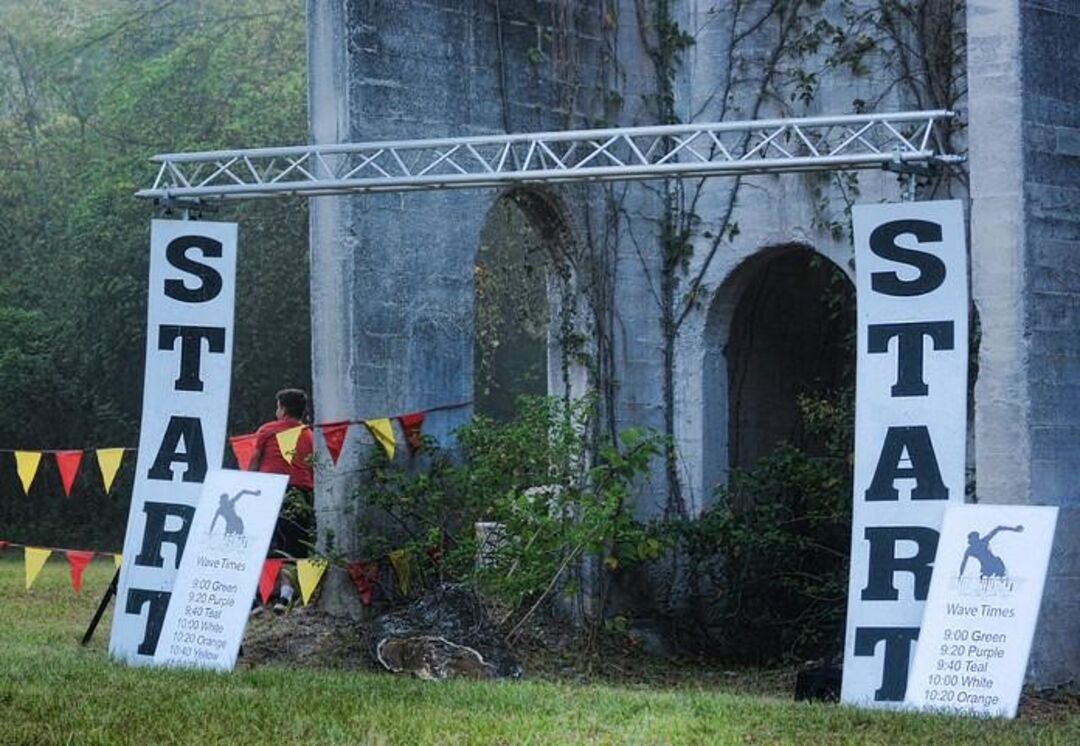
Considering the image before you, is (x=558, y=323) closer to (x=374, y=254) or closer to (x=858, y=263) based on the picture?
(x=374, y=254)

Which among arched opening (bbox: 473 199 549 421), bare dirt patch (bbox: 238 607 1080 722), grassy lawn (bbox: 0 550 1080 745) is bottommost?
bare dirt patch (bbox: 238 607 1080 722)

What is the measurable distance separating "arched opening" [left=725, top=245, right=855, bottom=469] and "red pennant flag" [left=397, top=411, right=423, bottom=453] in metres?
2.73

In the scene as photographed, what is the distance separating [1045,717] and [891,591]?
106 cm

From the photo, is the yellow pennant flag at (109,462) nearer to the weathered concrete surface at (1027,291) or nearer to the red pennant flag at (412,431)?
the red pennant flag at (412,431)

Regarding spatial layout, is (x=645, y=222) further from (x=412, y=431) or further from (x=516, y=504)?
(x=516, y=504)

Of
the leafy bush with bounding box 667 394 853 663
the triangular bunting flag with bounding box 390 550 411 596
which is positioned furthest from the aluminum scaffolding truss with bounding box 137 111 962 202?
the triangular bunting flag with bounding box 390 550 411 596

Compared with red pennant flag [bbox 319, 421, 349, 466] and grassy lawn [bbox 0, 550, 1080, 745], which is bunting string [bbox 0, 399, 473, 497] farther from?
grassy lawn [bbox 0, 550, 1080, 745]

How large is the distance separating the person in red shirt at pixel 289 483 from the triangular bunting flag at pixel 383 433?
2.02ft

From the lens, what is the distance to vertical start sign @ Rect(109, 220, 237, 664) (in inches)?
479

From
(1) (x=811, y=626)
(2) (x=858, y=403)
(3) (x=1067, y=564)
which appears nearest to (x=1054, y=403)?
(3) (x=1067, y=564)

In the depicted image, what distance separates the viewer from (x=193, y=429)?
1220 cm

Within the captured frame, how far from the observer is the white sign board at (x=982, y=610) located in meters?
10.1

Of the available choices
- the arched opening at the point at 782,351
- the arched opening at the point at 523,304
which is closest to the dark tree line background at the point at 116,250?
the arched opening at the point at 523,304

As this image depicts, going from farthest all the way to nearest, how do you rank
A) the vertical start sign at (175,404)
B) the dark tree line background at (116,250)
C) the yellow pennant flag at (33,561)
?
the dark tree line background at (116,250) → the yellow pennant flag at (33,561) → the vertical start sign at (175,404)
